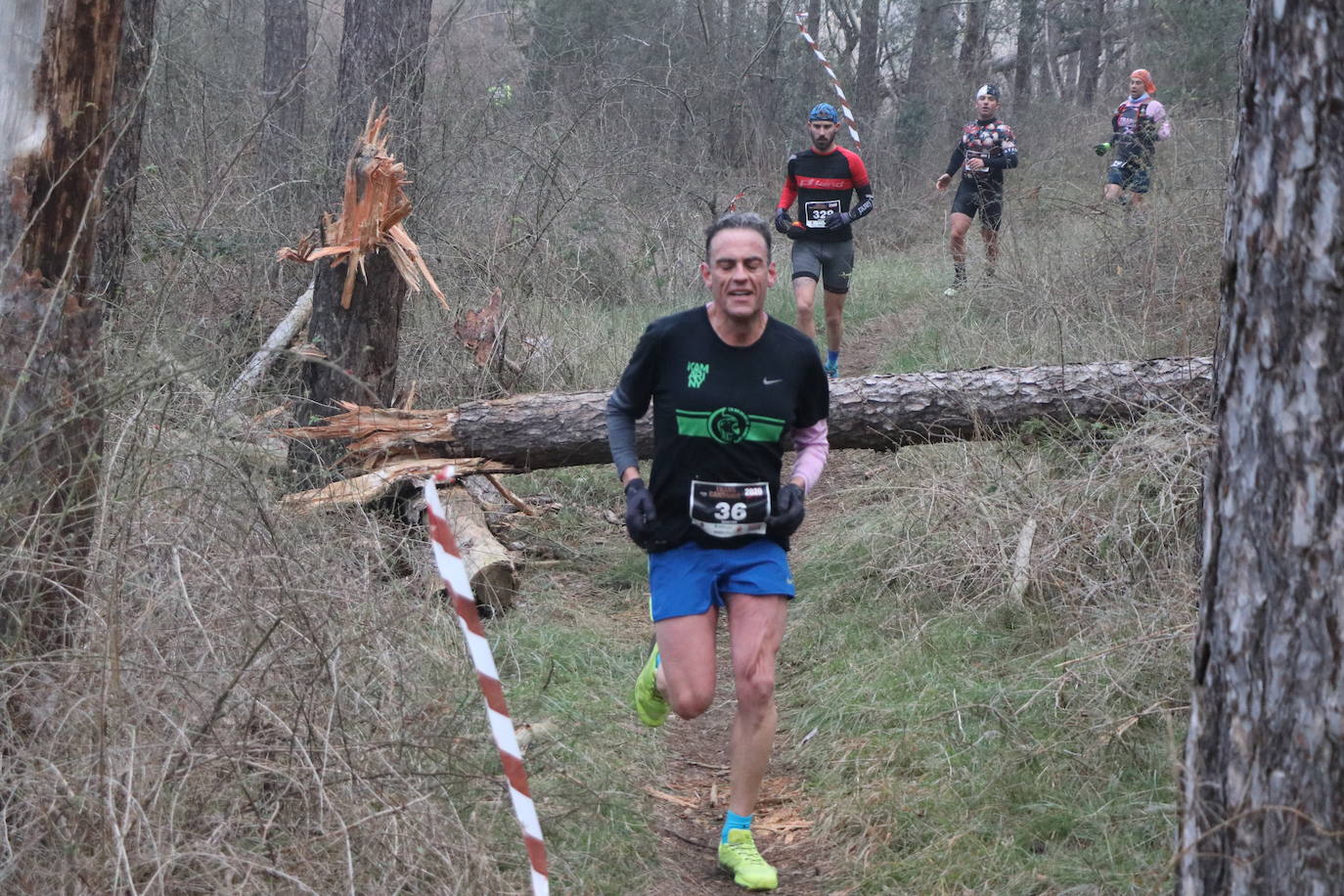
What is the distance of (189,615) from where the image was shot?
152 inches

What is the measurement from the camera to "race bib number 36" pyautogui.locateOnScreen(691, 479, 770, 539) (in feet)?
14.1

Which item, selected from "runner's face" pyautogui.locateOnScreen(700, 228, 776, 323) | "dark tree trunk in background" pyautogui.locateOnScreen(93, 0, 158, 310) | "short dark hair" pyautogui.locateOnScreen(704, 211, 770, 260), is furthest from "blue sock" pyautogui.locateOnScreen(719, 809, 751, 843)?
"dark tree trunk in background" pyautogui.locateOnScreen(93, 0, 158, 310)

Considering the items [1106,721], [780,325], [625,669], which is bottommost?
[625,669]

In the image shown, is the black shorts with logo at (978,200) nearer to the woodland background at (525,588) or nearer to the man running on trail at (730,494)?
the woodland background at (525,588)

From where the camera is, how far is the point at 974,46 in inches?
1024

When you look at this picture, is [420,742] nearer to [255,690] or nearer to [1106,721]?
[255,690]

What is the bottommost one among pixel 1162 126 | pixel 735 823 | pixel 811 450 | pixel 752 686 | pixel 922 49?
pixel 735 823

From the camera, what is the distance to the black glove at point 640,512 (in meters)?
4.27

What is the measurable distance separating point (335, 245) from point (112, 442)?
329cm

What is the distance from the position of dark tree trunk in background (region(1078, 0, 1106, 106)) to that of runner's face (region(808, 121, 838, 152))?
18.0 meters

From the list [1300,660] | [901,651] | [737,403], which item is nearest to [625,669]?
[901,651]

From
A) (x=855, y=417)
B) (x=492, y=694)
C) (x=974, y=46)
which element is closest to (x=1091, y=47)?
(x=974, y=46)

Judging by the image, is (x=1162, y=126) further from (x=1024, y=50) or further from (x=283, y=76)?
(x=1024, y=50)

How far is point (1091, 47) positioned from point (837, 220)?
792 inches
